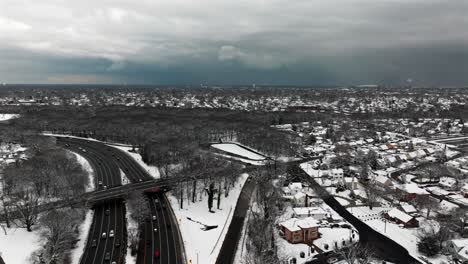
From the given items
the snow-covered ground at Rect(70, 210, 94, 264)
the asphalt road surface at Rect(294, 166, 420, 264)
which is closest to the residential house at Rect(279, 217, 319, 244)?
the asphalt road surface at Rect(294, 166, 420, 264)

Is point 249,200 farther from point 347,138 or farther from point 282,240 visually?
point 347,138

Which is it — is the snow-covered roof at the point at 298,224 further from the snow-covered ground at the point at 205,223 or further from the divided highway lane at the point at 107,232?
the divided highway lane at the point at 107,232

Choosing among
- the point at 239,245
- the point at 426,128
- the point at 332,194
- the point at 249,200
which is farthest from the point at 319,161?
the point at 426,128

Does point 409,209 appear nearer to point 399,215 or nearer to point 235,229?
point 399,215

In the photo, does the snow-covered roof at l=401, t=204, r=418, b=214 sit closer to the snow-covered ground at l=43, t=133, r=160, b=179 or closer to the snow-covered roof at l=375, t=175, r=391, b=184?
the snow-covered roof at l=375, t=175, r=391, b=184

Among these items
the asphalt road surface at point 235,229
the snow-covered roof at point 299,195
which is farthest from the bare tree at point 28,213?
the snow-covered roof at point 299,195

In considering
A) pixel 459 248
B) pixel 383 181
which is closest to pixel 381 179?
pixel 383 181
